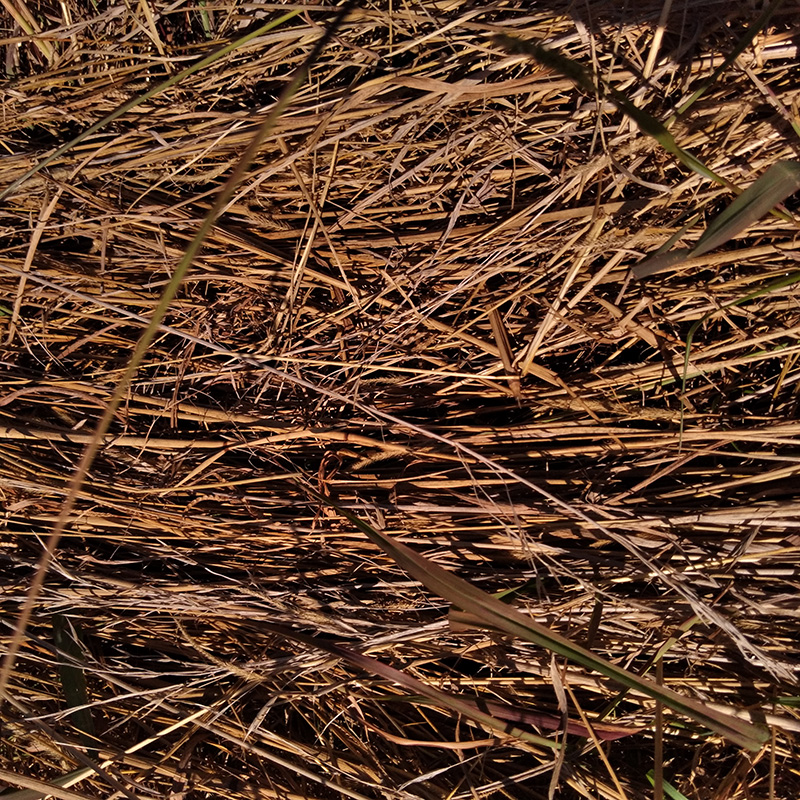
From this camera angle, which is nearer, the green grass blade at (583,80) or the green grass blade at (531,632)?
the green grass blade at (583,80)

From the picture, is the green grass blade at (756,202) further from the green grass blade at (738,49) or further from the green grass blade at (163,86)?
the green grass blade at (163,86)

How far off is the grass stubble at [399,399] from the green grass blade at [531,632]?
0.43ft

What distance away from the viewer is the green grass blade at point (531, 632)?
77 cm

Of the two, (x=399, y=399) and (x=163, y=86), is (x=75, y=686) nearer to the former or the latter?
(x=399, y=399)

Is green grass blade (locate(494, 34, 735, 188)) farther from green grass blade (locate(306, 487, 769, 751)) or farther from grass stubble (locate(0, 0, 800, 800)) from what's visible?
green grass blade (locate(306, 487, 769, 751))

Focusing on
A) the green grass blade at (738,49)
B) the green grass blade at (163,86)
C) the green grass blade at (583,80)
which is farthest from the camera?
the green grass blade at (738,49)

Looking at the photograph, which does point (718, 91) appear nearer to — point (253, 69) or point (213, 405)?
point (253, 69)

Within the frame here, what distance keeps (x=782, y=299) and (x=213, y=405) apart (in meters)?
0.92

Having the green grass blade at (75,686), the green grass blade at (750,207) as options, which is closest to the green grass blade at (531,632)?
the green grass blade at (750,207)

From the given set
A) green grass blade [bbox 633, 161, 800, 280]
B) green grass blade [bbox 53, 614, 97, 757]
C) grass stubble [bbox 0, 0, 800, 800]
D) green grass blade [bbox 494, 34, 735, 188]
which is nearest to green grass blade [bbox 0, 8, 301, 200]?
grass stubble [bbox 0, 0, 800, 800]

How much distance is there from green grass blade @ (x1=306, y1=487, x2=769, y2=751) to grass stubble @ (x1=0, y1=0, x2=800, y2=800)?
13cm

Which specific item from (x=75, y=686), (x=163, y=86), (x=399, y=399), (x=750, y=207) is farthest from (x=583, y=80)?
(x=75, y=686)

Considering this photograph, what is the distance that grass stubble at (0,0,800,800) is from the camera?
0.96m

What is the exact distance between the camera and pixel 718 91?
93cm
